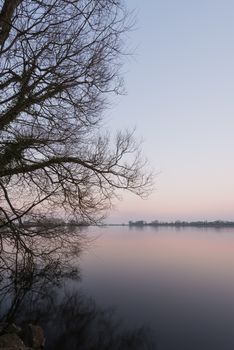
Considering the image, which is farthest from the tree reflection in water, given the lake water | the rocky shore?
the lake water

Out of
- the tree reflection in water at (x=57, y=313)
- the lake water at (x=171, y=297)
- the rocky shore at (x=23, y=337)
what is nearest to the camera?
the rocky shore at (x=23, y=337)

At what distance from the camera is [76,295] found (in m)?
17.3

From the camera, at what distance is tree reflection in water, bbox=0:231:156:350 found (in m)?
11.1

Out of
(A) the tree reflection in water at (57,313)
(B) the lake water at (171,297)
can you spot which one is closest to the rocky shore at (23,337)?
(A) the tree reflection in water at (57,313)

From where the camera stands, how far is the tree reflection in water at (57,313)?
11094mm

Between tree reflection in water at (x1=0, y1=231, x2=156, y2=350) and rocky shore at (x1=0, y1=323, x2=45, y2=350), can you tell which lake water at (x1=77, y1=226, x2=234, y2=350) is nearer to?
tree reflection in water at (x1=0, y1=231, x2=156, y2=350)

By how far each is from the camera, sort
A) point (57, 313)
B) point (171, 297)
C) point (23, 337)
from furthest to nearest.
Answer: point (171, 297) → point (57, 313) → point (23, 337)

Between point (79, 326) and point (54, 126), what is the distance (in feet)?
21.3

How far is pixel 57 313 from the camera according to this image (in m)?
14.0

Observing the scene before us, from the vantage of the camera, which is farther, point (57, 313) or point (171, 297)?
point (171, 297)

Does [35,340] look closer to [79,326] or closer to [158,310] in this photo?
[79,326]

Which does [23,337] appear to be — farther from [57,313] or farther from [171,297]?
[171,297]

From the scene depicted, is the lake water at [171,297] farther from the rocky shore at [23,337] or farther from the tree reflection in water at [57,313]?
the rocky shore at [23,337]

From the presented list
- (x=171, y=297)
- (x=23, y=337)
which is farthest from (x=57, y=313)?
(x=171, y=297)
